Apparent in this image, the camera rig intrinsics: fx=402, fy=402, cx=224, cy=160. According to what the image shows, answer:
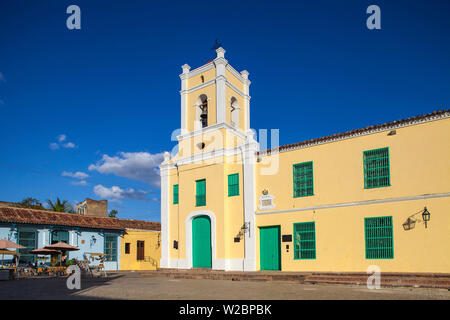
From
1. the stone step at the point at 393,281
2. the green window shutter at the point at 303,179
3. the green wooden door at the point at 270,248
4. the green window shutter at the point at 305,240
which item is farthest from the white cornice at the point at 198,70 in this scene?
the stone step at the point at 393,281

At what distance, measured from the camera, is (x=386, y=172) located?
49.8ft

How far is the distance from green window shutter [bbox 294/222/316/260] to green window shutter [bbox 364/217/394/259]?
224cm

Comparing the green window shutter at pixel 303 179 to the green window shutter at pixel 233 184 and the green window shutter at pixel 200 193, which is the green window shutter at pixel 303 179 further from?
the green window shutter at pixel 200 193

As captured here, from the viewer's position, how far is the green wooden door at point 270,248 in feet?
58.0

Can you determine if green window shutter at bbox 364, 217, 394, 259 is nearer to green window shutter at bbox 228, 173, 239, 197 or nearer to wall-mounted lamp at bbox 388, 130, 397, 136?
wall-mounted lamp at bbox 388, 130, 397, 136

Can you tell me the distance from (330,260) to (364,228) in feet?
6.20

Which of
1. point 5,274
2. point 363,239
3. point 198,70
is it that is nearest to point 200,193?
point 198,70

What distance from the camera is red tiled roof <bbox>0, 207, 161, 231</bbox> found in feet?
73.8

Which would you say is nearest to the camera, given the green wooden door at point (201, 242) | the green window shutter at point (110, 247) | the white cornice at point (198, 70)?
the green wooden door at point (201, 242)

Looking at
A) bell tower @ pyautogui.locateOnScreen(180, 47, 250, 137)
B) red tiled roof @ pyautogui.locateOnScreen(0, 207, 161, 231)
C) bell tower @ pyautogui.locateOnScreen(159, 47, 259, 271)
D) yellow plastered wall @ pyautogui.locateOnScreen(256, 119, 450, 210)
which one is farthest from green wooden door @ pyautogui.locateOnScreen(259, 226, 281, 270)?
red tiled roof @ pyautogui.locateOnScreen(0, 207, 161, 231)

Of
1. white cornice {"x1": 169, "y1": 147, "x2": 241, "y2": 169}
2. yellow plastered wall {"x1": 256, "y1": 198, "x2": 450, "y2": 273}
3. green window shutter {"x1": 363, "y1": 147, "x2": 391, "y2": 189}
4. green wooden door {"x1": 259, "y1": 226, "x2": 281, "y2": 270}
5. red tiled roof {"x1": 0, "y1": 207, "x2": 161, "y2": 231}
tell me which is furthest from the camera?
red tiled roof {"x1": 0, "y1": 207, "x2": 161, "y2": 231}

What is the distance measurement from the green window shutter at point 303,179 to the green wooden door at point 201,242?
511 cm

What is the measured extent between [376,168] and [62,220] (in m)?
18.7
